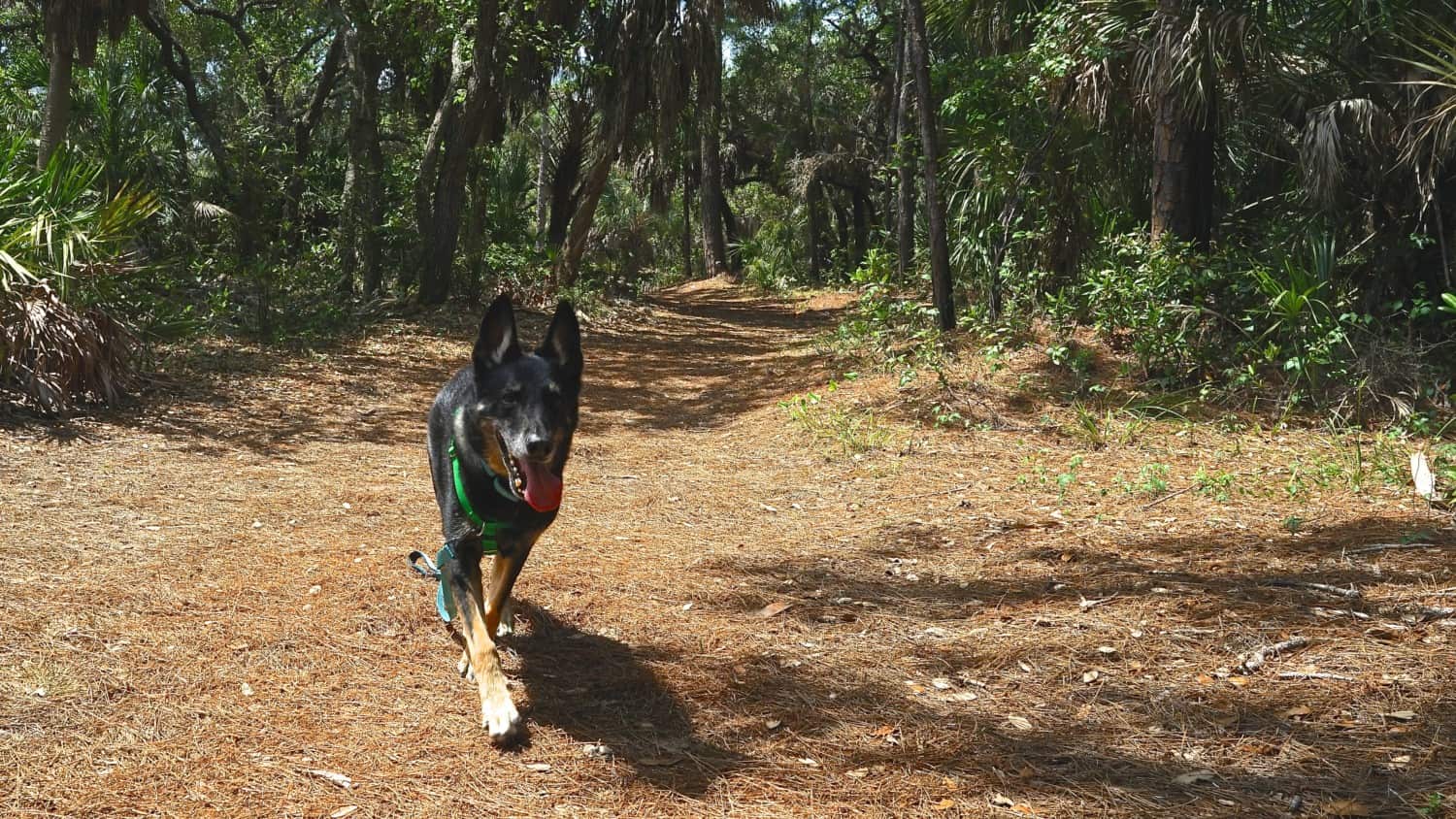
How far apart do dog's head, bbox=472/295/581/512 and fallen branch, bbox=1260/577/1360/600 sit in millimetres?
3115

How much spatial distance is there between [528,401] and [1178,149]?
751 centimetres

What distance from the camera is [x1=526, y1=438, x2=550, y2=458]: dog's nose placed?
10.3 ft

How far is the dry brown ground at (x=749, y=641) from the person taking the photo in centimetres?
290

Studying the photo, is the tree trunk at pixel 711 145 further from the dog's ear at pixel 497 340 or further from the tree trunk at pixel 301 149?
the dog's ear at pixel 497 340

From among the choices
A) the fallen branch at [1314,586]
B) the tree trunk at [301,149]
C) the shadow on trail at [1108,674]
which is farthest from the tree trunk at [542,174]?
the fallen branch at [1314,586]

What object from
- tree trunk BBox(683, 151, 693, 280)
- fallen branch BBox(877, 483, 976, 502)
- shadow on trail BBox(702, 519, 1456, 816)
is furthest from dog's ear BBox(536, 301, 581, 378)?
tree trunk BBox(683, 151, 693, 280)

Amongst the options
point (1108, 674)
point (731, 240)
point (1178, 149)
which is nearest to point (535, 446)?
point (1108, 674)

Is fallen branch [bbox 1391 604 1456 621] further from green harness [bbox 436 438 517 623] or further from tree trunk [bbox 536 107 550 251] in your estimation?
tree trunk [bbox 536 107 550 251]

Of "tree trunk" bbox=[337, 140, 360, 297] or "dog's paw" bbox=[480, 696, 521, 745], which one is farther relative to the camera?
"tree trunk" bbox=[337, 140, 360, 297]

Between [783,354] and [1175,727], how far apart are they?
11406mm

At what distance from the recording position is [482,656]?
329 cm

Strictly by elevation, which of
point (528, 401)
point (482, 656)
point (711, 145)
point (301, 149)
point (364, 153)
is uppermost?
point (711, 145)

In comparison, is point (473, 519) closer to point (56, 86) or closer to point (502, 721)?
point (502, 721)

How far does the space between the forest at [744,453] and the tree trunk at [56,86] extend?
0.10 m
